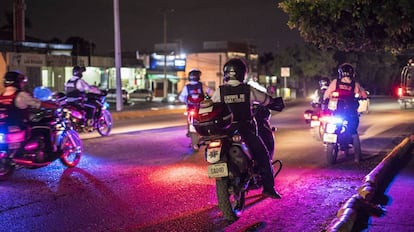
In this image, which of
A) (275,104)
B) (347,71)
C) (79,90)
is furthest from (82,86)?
(275,104)

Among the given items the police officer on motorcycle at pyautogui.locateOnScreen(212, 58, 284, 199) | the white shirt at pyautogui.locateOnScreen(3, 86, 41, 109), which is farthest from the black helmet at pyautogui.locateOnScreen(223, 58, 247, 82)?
the white shirt at pyautogui.locateOnScreen(3, 86, 41, 109)

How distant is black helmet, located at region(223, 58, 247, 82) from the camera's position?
6270mm

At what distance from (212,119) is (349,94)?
4624 millimetres

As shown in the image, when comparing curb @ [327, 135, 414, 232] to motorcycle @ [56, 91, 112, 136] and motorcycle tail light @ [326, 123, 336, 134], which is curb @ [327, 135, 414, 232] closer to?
motorcycle tail light @ [326, 123, 336, 134]

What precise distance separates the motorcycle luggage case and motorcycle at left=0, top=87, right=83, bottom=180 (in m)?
3.52

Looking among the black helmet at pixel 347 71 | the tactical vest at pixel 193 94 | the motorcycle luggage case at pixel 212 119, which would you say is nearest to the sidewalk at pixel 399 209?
the motorcycle luggage case at pixel 212 119

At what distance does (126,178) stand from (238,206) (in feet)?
9.41

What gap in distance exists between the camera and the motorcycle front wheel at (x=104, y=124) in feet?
46.4

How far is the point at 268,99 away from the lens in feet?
21.2

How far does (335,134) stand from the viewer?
30.6ft

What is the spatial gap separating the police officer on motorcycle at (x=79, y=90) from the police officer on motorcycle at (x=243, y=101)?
25.2 ft

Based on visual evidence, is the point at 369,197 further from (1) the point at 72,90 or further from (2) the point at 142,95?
(2) the point at 142,95

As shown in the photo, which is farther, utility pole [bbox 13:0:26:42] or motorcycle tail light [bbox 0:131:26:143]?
utility pole [bbox 13:0:26:42]

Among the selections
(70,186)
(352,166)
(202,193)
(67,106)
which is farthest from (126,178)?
(67,106)
